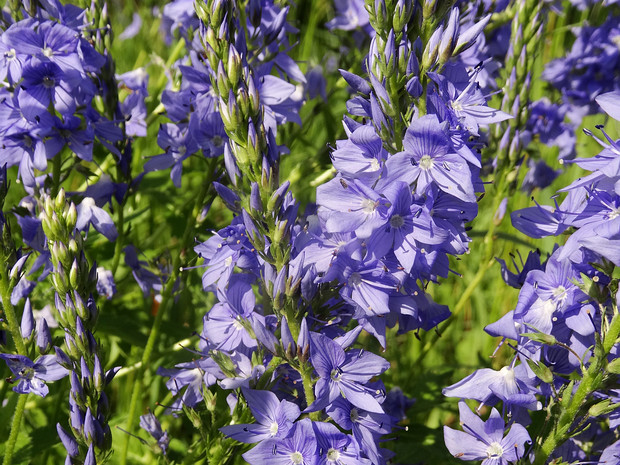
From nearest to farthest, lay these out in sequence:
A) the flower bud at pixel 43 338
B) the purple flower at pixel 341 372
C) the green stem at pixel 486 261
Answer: the purple flower at pixel 341 372 < the flower bud at pixel 43 338 < the green stem at pixel 486 261

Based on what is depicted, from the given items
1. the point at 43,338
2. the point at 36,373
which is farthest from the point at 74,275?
the point at 36,373

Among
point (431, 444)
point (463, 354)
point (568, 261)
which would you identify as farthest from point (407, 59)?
point (463, 354)

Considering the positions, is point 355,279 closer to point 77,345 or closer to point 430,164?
point 430,164

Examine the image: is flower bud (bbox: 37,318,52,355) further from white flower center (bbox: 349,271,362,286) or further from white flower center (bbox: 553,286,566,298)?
white flower center (bbox: 553,286,566,298)

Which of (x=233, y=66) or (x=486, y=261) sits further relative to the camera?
(x=486, y=261)

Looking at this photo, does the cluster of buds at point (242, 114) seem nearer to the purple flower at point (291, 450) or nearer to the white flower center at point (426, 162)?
the white flower center at point (426, 162)

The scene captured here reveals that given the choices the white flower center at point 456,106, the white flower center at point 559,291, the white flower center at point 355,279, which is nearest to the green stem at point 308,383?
the white flower center at point 355,279

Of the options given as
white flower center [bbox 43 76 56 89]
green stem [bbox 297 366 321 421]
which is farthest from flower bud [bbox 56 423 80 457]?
white flower center [bbox 43 76 56 89]
